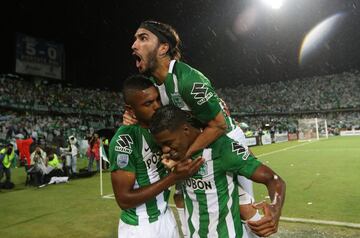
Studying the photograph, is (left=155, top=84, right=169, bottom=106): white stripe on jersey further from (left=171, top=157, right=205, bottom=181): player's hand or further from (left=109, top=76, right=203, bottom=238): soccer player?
(left=171, top=157, right=205, bottom=181): player's hand

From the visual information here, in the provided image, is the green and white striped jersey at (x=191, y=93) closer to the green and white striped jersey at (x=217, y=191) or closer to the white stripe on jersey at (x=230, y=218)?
the green and white striped jersey at (x=217, y=191)

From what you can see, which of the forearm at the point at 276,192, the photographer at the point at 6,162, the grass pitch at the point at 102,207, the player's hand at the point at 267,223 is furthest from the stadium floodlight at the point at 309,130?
the player's hand at the point at 267,223

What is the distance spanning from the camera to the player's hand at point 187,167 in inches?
87.4

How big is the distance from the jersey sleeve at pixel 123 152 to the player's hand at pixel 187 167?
440 millimetres

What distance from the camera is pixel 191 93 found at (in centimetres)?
254

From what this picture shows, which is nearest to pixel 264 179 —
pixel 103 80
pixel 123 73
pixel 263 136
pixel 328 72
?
pixel 263 136

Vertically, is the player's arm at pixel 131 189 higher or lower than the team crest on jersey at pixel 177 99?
lower

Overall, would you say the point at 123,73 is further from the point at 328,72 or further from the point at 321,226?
the point at 321,226

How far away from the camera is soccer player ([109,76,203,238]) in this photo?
97.7 inches

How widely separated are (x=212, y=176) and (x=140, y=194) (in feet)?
1.79

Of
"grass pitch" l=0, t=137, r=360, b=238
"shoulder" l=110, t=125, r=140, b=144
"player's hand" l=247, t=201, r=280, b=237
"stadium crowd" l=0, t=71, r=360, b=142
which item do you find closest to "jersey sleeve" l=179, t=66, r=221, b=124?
"shoulder" l=110, t=125, r=140, b=144

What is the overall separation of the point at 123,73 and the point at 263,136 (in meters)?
19.7

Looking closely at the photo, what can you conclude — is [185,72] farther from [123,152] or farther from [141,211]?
[141,211]

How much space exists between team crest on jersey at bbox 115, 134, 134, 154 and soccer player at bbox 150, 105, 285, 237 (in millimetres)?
361
